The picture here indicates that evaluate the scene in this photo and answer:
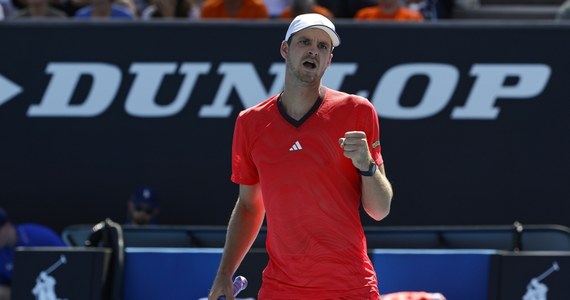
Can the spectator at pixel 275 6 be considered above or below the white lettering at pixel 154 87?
above

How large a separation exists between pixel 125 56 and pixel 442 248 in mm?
3006

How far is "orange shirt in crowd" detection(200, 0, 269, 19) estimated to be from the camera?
10.6m

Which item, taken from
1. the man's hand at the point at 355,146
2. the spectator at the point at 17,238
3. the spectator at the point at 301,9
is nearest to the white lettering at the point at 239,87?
the spectator at the point at 301,9

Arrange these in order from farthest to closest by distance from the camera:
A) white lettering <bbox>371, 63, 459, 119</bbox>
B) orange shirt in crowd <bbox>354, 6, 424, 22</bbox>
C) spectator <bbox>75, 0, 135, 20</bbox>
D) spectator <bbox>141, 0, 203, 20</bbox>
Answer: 1. spectator <bbox>141, 0, 203, 20</bbox>
2. spectator <bbox>75, 0, 135, 20</bbox>
3. orange shirt in crowd <bbox>354, 6, 424, 22</bbox>
4. white lettering <bbox>371, 63, 459, 119</bbox>

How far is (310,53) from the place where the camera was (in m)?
4.50

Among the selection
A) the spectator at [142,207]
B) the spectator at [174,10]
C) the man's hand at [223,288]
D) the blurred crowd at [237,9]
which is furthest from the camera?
the spectator at [174,10]

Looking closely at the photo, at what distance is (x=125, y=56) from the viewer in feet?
31.9

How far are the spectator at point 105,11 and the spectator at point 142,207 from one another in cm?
208

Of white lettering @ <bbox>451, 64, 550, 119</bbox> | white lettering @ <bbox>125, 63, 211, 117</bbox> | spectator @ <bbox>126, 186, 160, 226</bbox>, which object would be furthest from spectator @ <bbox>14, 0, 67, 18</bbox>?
white lettering @ <bbox>451, 64, 550, 119</bbox>

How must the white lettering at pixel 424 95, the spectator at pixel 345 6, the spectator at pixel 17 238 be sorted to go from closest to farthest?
the spectator at pixel 17 238 < the white lettering at pixel 424 95 < the spectator at pixel 345 6

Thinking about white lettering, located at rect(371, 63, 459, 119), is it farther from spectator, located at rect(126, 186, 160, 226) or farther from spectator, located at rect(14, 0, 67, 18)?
spectator, located at rect(14, 0, 67, 18)

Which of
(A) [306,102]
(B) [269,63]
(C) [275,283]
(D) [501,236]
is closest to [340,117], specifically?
(A) [306,102]

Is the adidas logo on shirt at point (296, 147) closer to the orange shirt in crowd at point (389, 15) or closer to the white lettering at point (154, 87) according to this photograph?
the white lettering at point (154, 87)

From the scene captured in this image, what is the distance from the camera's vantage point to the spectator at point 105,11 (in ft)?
35.4
